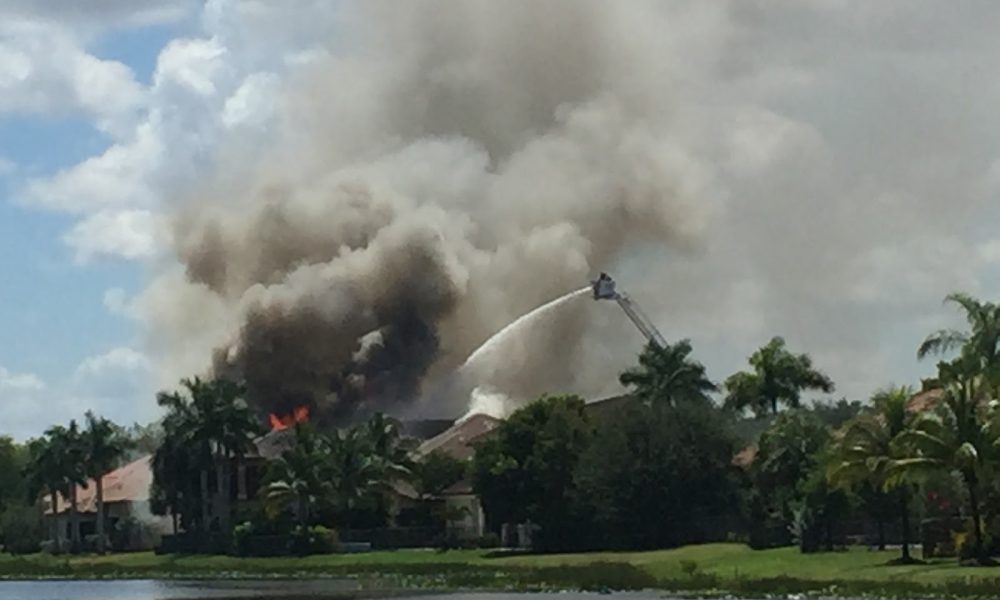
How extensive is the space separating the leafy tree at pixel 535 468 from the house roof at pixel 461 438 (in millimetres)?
25566

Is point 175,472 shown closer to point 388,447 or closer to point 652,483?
point 388,447

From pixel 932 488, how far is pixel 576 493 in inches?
1162

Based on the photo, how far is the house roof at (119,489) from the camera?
6516 inches

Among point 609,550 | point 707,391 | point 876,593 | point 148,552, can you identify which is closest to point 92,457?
point 148,552

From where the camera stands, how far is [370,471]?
13312cm

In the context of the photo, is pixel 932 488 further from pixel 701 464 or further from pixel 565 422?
pixel 565 422

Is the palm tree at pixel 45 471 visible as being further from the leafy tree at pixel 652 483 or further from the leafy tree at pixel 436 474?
the leafy tree at pixel 652 483

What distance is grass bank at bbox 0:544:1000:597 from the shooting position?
75875mm

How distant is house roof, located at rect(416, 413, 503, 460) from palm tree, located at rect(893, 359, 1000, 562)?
69643mm

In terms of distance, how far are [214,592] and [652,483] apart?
26.7m

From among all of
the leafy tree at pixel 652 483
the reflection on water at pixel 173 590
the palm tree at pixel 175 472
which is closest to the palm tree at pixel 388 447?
the palm tree at pixel 175 472

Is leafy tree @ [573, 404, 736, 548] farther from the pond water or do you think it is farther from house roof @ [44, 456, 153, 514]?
house roof @ [44, 456, 153, 514]

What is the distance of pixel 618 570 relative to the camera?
90.5 m

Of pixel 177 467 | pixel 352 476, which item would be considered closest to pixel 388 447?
pixel 352 476
